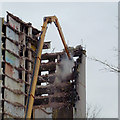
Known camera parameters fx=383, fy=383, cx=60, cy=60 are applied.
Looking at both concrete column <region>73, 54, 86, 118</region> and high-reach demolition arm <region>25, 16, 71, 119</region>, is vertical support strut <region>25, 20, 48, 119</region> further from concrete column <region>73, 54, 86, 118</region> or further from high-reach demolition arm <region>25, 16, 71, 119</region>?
concrete column <region>73, 54, 86, 118</region>

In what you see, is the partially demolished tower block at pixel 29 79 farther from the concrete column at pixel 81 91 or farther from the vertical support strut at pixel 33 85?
the vertical support strut at pixel 33 85

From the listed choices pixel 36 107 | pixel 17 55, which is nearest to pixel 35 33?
pixel 17 55

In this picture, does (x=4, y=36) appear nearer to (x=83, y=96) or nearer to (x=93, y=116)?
(x=83, y=96)

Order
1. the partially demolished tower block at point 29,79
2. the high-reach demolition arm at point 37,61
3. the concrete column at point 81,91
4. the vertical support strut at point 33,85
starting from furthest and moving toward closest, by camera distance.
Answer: the concrete column at point 81,91 → the partially demolished tower block at point 29,79 → the high-reach demolition arm at point 37,61 → the vertical support strut at point 33,85

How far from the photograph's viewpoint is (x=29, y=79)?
3412cm

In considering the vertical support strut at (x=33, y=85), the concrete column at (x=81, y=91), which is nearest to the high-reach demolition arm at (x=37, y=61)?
the vertical support strut at (x=33, y=85)

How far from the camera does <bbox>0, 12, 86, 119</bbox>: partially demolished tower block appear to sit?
101 feet

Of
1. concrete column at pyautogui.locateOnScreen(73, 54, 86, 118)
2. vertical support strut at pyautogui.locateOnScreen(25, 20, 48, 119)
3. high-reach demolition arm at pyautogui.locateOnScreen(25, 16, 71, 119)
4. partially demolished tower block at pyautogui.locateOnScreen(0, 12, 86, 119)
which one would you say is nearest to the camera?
vertical support strut at pyautogui.locateOnScreen(25, 20, 48, 119)

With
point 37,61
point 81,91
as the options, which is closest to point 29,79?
point 81,91

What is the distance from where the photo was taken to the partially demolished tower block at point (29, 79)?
101 feet

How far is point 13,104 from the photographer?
31188 mm

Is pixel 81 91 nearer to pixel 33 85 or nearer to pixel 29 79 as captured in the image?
pixel 29 79

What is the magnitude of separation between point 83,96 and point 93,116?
1499 cm

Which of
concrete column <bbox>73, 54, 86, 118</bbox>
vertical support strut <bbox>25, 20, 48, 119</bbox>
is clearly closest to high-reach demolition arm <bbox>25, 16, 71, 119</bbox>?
vertical support strut <bbox>25, 20, 48, 119</bbox>
